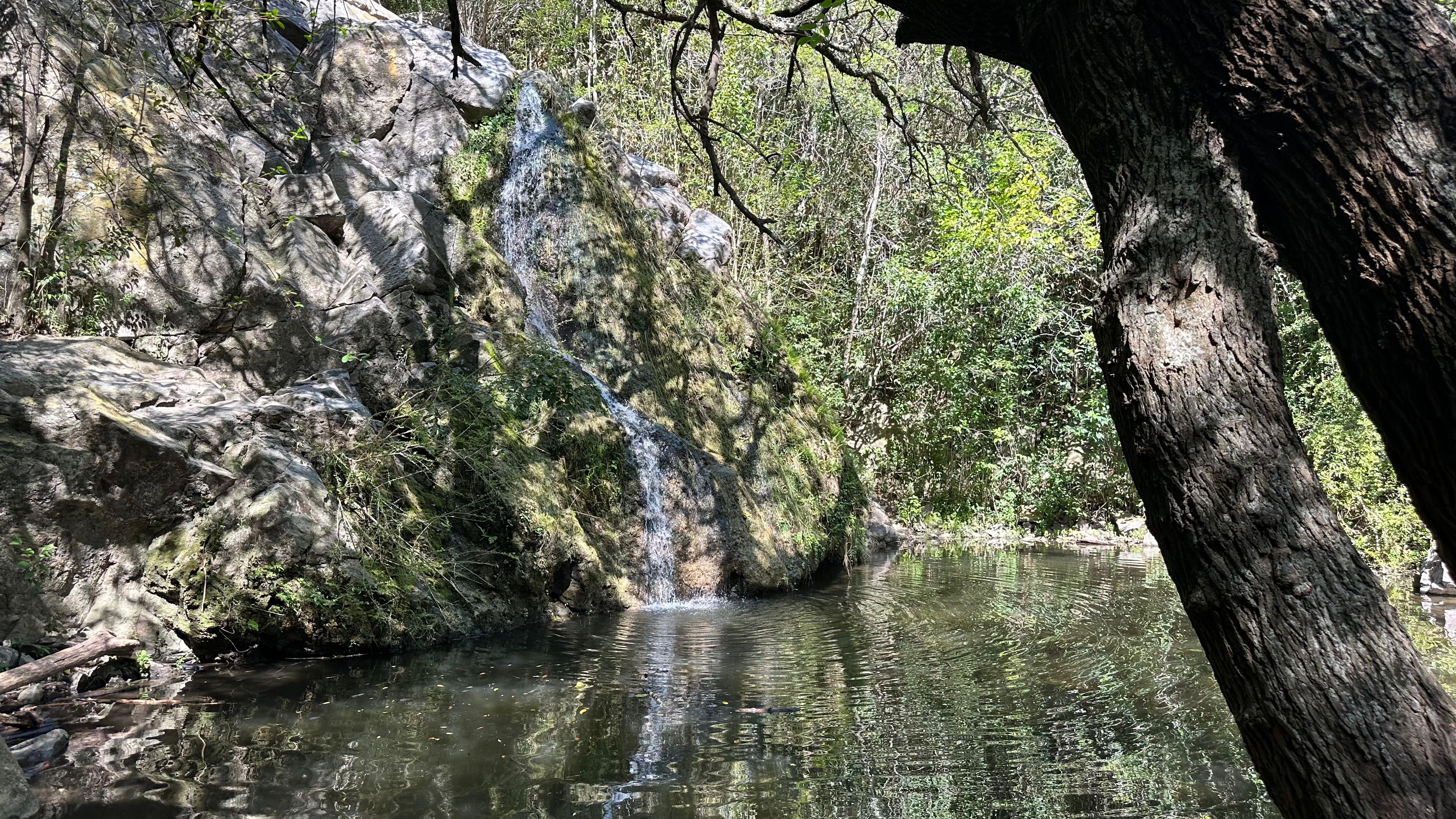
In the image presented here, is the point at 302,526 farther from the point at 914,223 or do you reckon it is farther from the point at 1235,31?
the point at 914,223

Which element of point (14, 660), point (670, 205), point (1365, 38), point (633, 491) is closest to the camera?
point (1365, 38)

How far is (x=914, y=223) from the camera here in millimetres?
20016

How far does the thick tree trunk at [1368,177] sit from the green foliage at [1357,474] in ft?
36.1

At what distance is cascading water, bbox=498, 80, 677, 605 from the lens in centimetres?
992

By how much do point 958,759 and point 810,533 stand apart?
6.93 meters

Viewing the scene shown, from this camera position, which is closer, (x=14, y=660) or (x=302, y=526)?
(x=14, y=660)

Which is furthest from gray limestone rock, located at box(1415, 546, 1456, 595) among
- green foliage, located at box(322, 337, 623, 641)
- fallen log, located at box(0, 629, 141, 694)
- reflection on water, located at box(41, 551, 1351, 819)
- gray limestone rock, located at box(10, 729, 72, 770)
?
gray limestone rock, located at box(10, 729, 72, 770)

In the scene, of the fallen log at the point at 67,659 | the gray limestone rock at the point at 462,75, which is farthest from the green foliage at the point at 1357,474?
the fallen log at the point at 67,659

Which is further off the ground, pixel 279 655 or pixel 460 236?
pixel 460 236

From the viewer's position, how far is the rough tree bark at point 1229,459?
5.36ft

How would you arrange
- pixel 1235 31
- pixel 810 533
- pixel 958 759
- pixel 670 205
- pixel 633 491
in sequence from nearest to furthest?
pixel 1235 31, pixel 958 759, pixel 633 491, pixel 810 533, pixel 670 205

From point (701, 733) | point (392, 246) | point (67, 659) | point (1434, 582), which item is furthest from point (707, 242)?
point (67, 659)

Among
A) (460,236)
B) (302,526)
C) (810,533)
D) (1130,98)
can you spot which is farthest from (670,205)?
(1130,98)

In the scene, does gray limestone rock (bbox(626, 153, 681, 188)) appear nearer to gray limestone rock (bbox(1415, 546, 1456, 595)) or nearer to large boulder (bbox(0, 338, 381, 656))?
large boulder (bbox(0, 338, 381, 656))
